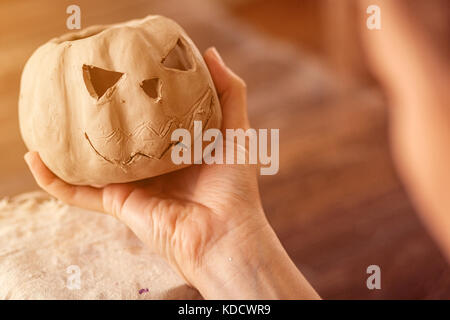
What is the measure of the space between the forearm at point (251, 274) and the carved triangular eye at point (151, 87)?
28 cm

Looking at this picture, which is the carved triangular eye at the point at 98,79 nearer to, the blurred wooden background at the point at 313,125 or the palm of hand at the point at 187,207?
the palm of hand at the point at 187,207

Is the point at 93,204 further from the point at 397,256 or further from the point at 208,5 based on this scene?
the point at 208,5

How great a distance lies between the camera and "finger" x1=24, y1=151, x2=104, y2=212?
0.99 metres

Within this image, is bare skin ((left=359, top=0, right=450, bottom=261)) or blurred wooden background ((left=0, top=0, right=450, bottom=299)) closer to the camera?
bare skin ((left=359, top=0, right=450, bottom=261))

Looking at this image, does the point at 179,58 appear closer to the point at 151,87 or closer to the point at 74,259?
the point at 151,87

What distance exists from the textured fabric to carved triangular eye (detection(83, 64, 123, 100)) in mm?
288

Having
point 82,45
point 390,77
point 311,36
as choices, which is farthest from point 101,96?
point 311,36

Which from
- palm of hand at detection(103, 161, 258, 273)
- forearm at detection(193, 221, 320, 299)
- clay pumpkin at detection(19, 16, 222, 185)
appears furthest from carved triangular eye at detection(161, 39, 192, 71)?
forearm at detection(193, 221, 320, 299)

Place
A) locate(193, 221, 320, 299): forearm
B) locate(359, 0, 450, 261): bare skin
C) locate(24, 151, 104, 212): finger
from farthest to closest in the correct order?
locate(24, 151, 104, 212): finger, locate(193, 221, 320, 299): forearm, locate(359, 0, 450, 261): bare skin

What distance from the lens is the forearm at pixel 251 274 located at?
34.2 inches

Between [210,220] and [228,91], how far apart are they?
0.28m

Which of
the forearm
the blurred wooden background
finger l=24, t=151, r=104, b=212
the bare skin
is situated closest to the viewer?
the bare skin

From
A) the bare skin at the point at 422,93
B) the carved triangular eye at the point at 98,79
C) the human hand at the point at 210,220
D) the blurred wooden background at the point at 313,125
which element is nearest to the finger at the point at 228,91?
the human hand at the point at 210,220

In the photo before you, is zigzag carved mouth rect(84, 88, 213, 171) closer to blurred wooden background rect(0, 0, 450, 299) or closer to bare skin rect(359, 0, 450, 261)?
bare skin rect(359, 0, 450, 261)
